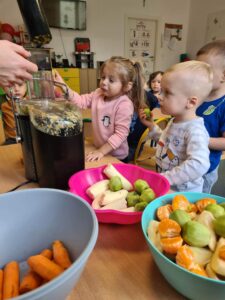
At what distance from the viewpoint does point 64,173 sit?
0.62 meters

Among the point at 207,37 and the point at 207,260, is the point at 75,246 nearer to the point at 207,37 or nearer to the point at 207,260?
the point at 207,260

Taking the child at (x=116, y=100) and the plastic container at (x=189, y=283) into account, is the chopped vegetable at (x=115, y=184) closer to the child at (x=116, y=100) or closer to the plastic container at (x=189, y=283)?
the plastic container at (x=189, y=283)

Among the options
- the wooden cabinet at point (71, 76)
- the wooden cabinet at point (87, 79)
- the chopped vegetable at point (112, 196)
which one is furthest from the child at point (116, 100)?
the wooden cabinet at point (87, 79)

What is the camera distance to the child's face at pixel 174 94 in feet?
2.60

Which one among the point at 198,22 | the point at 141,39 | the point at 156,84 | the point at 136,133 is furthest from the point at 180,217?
the point at 198,22

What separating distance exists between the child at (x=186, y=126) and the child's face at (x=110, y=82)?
38cm

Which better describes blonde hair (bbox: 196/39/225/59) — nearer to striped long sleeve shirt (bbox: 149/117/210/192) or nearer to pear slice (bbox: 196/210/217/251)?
striped long sleeve shirt (bbox: 149/117/210/192)

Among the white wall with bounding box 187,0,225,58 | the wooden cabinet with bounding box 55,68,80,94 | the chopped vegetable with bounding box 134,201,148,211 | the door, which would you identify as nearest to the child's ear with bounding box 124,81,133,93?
the chopped vegetable with bounding box 134,201,148,211

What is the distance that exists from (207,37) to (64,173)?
4708 mm

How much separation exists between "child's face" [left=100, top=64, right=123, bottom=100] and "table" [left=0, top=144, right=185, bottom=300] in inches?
32.1

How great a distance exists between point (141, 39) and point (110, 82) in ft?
13.1

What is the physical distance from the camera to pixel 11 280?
361 millimetres

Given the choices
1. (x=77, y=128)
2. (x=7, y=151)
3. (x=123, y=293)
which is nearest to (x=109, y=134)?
(x=7, y=151)

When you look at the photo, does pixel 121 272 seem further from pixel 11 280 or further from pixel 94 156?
pixel 94 156
